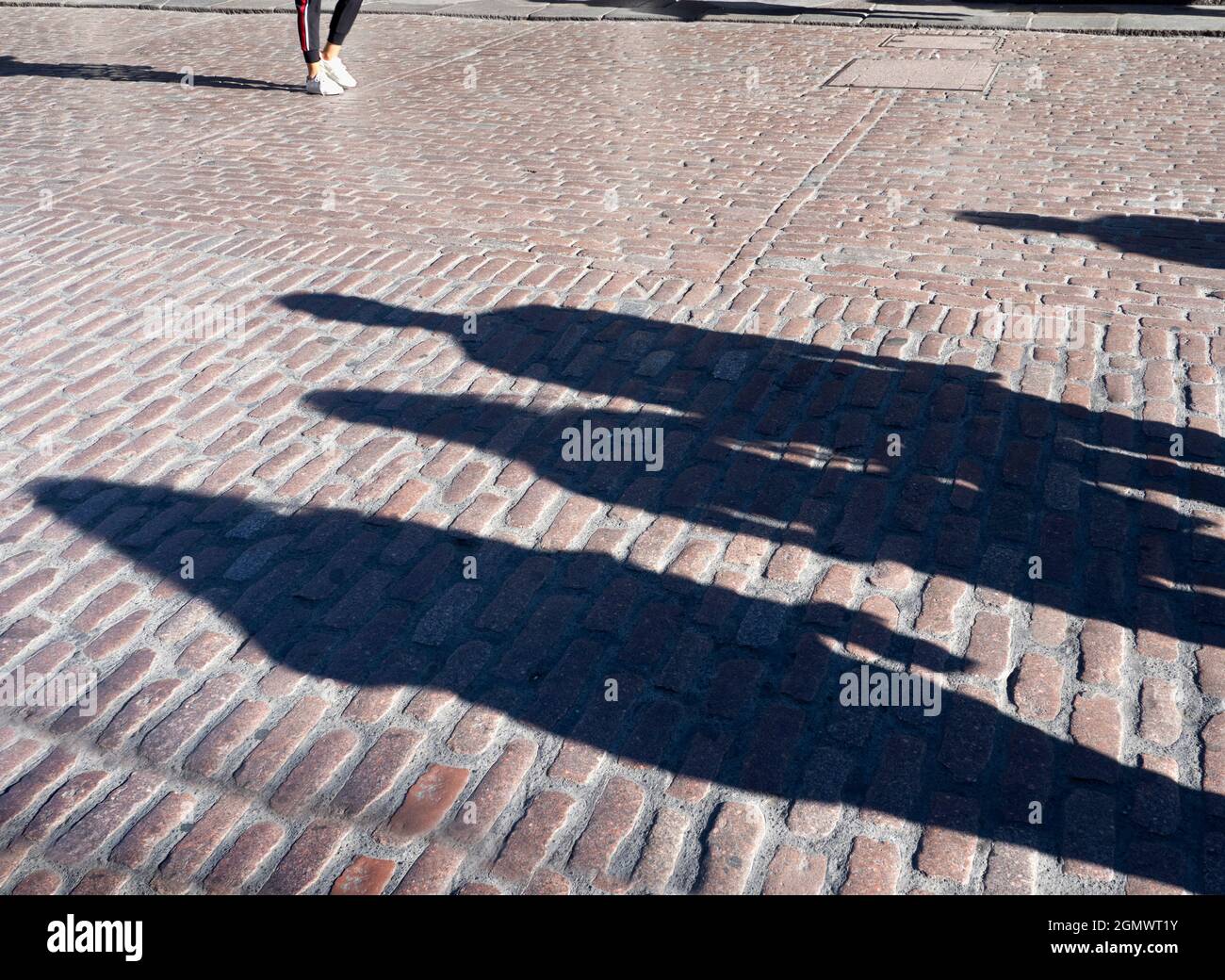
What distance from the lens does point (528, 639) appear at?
3.40 metres

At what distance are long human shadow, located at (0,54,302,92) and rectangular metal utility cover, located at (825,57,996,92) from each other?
17.3 feet

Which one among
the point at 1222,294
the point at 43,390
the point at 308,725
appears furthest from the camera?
the point at 1222,294

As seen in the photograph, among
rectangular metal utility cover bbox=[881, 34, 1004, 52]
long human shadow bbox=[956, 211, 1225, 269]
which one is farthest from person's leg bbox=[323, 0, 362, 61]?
long human shadow bbox=[956, 211, 1225, 269]

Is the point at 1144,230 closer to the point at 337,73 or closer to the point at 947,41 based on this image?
the point at 947,41

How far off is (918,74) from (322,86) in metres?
5.47

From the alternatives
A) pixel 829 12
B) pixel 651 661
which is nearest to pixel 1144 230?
pixel 651 661

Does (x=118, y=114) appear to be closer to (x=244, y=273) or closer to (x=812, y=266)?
(x=244, y=273)

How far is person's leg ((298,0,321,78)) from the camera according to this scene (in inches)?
390

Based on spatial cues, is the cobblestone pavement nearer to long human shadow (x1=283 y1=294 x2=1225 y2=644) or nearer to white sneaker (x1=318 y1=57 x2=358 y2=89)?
long human shadow (x1=283 y1=294 x2=1225 y2=644)

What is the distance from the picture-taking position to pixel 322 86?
10227 millimetres

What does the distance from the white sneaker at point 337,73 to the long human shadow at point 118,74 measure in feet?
1.35

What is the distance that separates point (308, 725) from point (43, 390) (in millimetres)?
2728

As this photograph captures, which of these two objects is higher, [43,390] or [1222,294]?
[1222,294]
